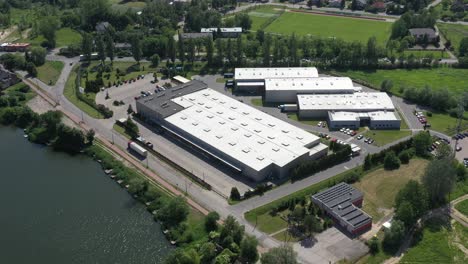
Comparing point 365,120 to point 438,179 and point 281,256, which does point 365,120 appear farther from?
point 281,256

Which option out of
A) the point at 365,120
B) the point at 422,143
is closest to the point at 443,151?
the point at 422,143

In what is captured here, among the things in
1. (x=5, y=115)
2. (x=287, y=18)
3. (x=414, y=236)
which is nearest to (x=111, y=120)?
(x=5, y=115)

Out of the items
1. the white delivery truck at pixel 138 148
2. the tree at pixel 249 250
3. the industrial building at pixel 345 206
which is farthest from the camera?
the white delivery truck at pixel 138 148

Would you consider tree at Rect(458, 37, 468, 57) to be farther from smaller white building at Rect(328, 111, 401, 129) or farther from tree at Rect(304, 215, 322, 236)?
tree at Rect(304, 215, 322, 236)

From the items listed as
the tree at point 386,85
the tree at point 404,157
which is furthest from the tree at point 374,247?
the tree at point 386,85

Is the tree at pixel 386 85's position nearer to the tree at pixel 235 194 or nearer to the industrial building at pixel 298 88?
the industrial building at pixel 298 88

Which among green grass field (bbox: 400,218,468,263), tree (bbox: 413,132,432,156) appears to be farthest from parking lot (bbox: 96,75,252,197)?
tree (bbox: 413,132,432,156)
